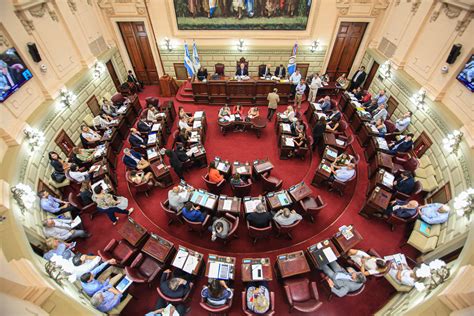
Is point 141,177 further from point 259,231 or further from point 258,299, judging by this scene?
point 258,299

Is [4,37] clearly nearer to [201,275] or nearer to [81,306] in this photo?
[81,306]

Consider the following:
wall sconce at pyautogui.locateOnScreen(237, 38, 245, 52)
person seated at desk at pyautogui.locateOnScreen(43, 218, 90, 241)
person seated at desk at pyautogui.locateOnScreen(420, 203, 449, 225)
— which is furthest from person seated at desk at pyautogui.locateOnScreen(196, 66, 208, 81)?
person seated at desk at pyautogui.locateOnScreen(420, 203, 449, 225)

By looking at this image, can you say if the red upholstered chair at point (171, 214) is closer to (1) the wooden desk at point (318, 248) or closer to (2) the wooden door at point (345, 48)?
(1) the wooden desk at point (318, 248)

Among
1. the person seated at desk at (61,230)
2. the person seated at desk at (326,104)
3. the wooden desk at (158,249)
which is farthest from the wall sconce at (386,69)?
the person seated at desk at (61,230)

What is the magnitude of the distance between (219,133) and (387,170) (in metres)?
6.41

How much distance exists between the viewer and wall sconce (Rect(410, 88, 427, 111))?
25.1 feet

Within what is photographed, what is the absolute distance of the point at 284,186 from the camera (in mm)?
7695

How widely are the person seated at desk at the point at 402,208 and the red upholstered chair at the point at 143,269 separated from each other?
634 centimetres

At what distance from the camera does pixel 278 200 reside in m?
6.38

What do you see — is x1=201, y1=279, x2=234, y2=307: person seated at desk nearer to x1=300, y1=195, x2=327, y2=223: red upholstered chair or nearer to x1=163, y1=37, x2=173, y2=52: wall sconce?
x1=300, y1=195, x2=327, y2=223: red upholstered chair

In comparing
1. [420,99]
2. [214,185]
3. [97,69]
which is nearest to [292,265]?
[214,185]

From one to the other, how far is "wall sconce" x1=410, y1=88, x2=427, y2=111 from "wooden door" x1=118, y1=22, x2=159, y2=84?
40.0ft

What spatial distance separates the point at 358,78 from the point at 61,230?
43.8ft

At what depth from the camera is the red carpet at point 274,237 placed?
5.20 meters
